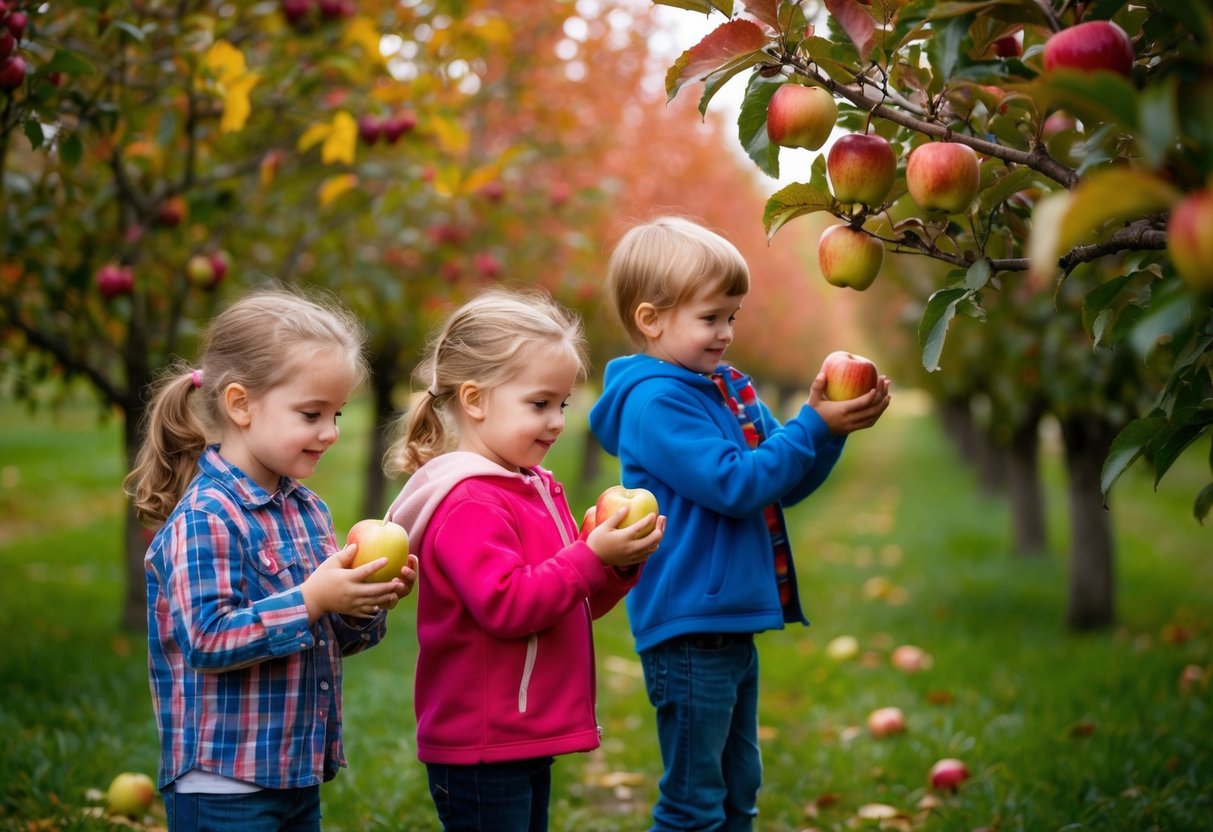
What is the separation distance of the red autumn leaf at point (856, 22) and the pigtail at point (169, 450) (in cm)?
129

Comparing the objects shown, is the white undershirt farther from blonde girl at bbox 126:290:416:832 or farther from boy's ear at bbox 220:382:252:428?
boy's ear at bbox 220:382:252:428

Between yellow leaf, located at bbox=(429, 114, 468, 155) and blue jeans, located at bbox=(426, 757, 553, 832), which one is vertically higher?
yellow leaf, located at bbox=(429, 114, 468, 155)

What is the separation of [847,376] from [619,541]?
2.14 ft

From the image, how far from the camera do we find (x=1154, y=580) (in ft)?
24.4

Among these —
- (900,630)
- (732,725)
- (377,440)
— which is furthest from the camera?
(377,440)

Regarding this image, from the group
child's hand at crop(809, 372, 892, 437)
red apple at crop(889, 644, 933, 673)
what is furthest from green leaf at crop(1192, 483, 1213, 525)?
red apple at crop(889, 644, 933, 673)

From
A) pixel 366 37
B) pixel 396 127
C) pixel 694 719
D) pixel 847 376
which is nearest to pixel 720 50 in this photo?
pixel 847 376

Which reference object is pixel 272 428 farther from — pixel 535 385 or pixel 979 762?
pixel 979 762

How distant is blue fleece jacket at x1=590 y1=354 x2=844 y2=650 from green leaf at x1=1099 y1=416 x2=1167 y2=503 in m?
0.60

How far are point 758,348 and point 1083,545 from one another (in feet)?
38.9

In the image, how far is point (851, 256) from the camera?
2045 mm

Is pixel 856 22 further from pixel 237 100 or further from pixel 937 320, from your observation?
pixel 237 100

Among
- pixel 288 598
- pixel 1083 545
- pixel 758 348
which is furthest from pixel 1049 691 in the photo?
pixel 758 348

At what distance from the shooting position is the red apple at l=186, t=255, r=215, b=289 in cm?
451
